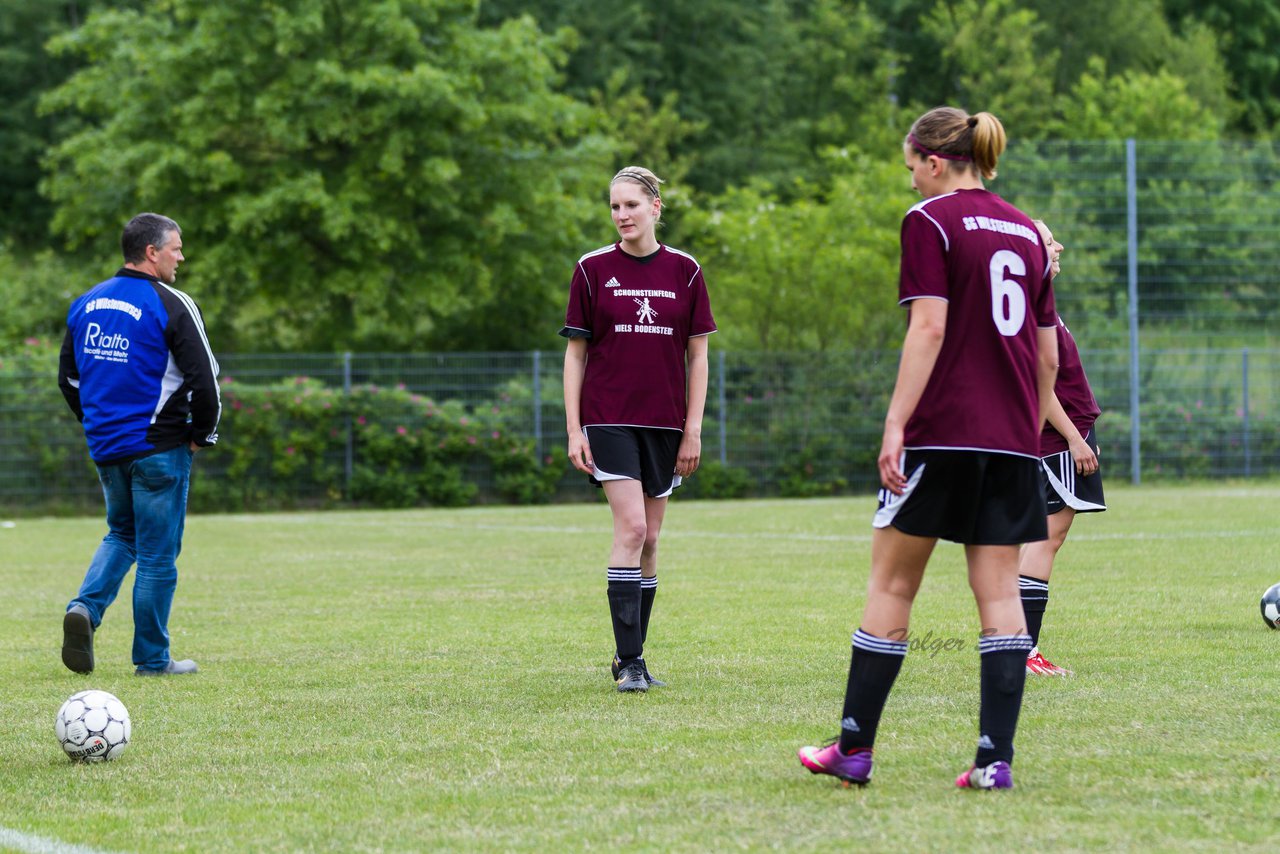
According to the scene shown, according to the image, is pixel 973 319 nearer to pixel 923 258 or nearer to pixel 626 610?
pixel 923 258

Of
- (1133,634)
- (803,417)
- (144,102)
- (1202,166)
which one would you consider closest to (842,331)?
(803,417)

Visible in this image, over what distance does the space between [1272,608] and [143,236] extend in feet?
18.9

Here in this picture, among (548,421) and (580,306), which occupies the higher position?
(580,306)

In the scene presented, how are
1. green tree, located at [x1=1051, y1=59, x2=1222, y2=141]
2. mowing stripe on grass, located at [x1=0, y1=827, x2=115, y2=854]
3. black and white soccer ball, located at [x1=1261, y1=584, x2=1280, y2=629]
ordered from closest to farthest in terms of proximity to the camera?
mowing stripe on grass, located at [x1=0, y1=827, x2=115, y2=854] → black and white soccer ball, located at [x1=1261, y1=584, x2=1280, y2=629] → green tree, located at [x1=1051, y1=59, x2=1222, y2=141]

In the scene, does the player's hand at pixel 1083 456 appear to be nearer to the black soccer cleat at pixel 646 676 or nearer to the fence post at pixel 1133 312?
the black soccer cleat at pixel 646 676

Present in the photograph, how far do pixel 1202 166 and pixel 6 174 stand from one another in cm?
3536

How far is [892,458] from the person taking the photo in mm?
4270

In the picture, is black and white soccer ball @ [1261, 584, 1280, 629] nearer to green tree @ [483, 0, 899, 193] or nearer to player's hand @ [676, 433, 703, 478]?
player's hand @ [676, 433, 703, 478]

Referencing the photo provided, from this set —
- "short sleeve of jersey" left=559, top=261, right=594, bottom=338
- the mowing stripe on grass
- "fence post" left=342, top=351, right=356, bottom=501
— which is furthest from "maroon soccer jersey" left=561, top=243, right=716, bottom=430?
"fence post" left=342, top=351, right=356, bottom=501

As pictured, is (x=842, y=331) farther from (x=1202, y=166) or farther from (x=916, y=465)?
(x=916, y=465)

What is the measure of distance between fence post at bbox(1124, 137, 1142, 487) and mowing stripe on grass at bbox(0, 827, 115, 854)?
22.7 m

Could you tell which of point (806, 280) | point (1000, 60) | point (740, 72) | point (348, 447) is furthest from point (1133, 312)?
point (1000, 60)

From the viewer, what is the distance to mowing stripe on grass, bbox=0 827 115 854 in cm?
393

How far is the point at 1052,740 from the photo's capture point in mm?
5055
